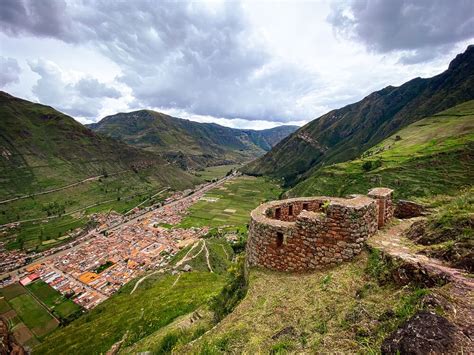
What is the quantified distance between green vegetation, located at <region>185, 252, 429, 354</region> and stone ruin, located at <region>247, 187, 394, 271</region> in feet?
1.60

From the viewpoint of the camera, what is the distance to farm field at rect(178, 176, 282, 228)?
11944cm

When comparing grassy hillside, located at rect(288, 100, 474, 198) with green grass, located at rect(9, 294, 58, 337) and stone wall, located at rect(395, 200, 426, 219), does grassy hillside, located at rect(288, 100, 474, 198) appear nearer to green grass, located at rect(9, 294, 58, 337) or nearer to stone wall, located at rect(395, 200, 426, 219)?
stone wall, located at rect(395, 200, 426, 219)

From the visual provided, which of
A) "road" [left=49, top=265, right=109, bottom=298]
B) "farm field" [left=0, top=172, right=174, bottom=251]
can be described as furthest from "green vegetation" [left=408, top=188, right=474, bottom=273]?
"farm field" [left=0, top=172, right=174, bottom=251]

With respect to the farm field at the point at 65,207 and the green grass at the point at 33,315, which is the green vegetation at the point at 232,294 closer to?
the green grass at the point at 33,315

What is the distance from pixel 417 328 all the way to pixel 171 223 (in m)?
121

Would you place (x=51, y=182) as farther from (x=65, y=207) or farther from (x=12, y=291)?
(x=12, y=291)

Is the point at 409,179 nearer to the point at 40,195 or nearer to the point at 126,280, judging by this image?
the point at 126,280

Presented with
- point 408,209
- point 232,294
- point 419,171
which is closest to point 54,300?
point 232,294

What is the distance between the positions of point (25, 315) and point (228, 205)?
340 feet

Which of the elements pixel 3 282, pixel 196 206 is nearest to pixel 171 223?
pixel 196 206

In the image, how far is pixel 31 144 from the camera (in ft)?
569

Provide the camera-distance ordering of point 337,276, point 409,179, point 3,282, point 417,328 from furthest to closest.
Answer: point 3,282 → point 409,179 → point 337,276 → point 417,328

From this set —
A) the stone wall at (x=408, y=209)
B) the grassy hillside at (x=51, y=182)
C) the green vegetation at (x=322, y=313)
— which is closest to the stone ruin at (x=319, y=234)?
the green vegetation at (x=322, y=313)

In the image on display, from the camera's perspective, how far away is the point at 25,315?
58812mm
